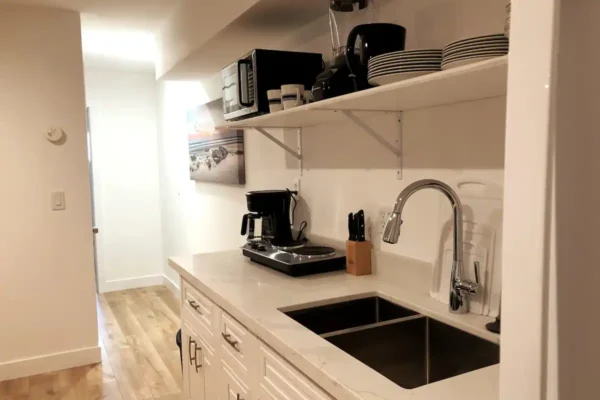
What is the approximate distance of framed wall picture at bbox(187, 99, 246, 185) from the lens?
3281 mm

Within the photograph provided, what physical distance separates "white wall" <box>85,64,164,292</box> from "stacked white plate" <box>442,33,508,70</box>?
4.40 meters

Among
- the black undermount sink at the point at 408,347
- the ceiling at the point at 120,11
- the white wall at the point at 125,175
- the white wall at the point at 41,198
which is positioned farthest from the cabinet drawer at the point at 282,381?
the white wall at the point at 125,175

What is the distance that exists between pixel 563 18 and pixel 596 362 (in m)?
0.38

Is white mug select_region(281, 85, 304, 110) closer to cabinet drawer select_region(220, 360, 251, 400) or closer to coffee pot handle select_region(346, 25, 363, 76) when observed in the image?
coffee pot handle select_region(346, 25, 363, 76)

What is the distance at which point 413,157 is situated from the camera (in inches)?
69.1

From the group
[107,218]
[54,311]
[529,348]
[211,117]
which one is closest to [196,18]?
[211,117]

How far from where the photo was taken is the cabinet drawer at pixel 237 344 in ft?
4.98

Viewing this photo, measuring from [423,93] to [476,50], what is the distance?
0.98ft

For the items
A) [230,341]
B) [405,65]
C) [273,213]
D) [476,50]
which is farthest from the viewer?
[273,213]

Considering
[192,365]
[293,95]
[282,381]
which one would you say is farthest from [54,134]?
[282,381]

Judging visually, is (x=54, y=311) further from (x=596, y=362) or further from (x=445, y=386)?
(x=596, y=362)

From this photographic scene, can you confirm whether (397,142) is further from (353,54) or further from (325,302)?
(325,302)

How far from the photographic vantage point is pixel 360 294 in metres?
1.68

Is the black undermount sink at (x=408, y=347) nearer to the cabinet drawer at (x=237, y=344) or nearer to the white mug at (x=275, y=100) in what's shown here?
the cabinet drawer at (x=237, y=344)
